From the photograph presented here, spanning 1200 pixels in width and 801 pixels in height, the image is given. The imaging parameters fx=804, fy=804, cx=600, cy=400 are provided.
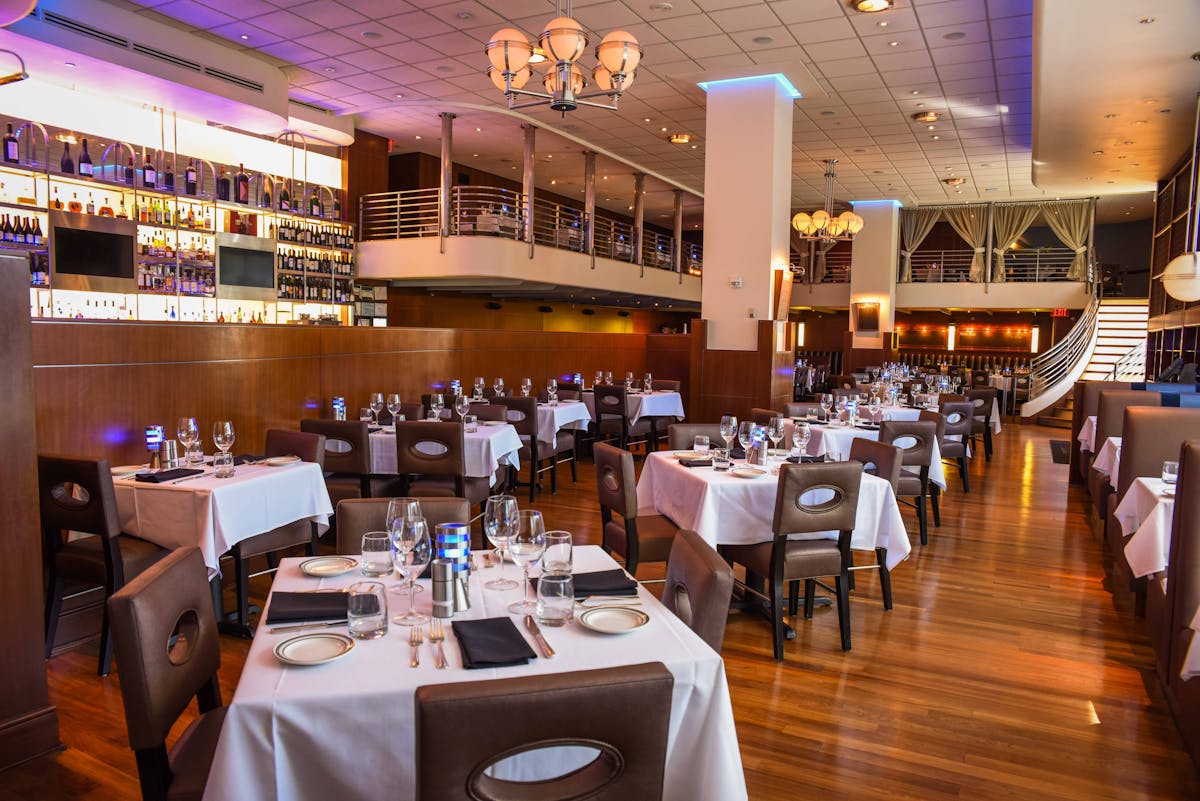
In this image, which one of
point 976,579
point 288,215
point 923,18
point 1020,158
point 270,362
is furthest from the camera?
point 1020,158

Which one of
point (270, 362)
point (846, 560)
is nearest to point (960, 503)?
point (846, 560)

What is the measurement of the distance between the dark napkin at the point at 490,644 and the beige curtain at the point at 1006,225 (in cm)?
1921

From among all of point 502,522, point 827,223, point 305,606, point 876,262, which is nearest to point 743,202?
point 827,223

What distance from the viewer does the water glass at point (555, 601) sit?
6.51 ft

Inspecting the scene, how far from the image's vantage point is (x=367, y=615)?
6.25ft

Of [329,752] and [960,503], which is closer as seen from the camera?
[329,752]

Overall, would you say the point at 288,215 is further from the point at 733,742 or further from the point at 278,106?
the point at 733,742

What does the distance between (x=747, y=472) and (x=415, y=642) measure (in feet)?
8.88

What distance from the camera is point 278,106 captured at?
31.3ft

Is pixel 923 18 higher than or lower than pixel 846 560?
higher

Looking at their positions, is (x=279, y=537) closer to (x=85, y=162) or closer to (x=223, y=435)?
(x=223, y=435)

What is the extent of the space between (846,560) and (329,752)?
2.91 metres

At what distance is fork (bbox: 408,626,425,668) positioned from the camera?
1774mm

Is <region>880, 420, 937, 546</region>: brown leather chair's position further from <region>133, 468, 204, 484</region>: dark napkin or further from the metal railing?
the metal railing
